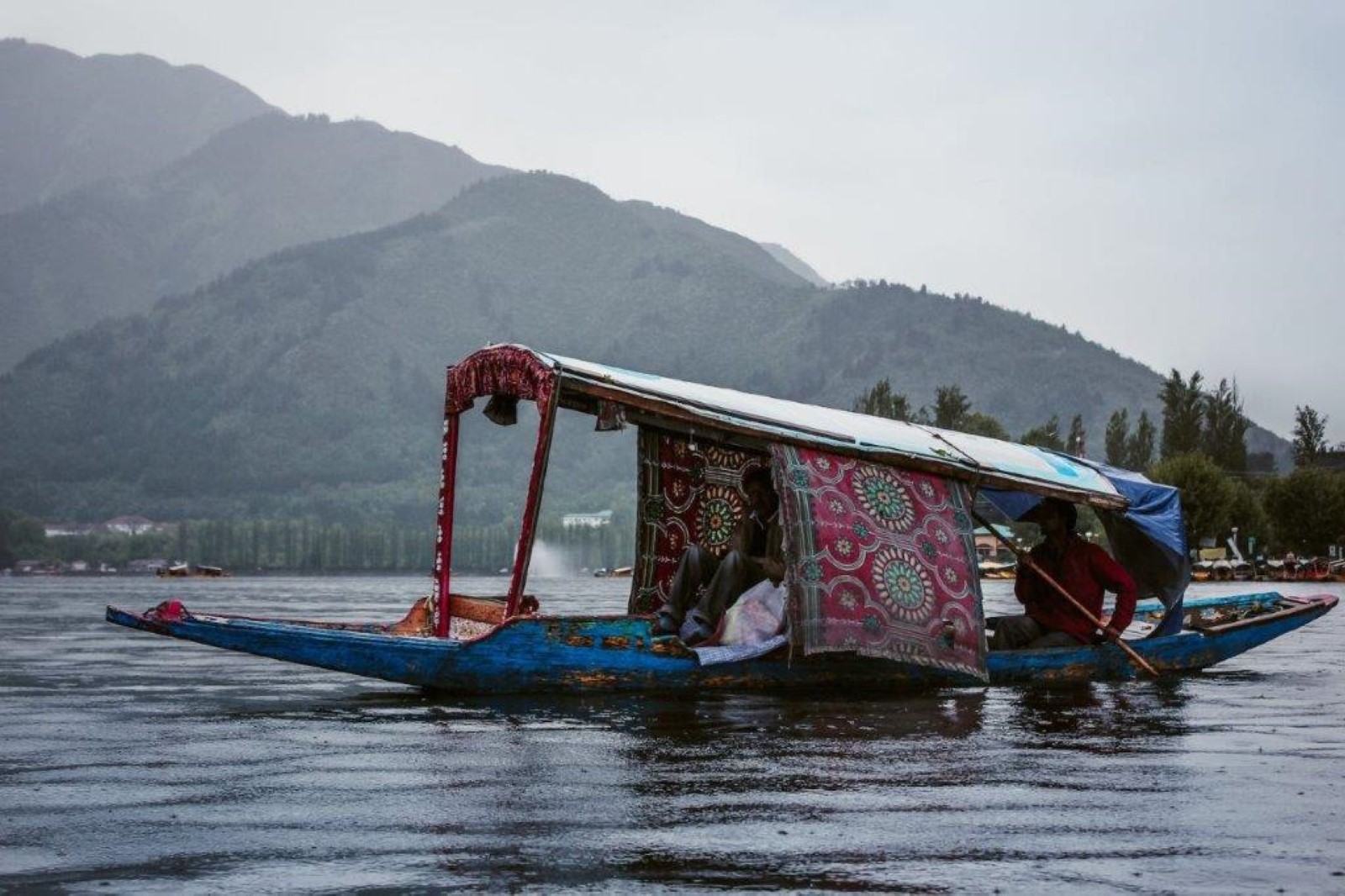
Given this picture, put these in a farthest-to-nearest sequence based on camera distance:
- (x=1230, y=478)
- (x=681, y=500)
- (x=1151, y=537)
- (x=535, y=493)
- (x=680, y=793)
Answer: (x=1230, y=478)
(x=681, y=500)
(x=1151, y=537)
(x=535, y=493)
(x=680, y=793)

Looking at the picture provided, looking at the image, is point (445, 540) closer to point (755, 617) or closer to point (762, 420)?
point (755, 617)

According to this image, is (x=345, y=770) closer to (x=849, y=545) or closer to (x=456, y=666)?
(x=456, y=666)

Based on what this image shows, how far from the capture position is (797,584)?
14.3m

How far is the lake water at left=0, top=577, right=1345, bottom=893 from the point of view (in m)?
6.73

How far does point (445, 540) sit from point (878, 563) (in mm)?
3970

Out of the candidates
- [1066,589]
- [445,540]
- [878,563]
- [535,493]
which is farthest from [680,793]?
[1066,589]

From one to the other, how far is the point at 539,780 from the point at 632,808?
127 centimetres

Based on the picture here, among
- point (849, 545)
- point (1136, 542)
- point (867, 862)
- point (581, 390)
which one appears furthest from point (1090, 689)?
point (867, 862)

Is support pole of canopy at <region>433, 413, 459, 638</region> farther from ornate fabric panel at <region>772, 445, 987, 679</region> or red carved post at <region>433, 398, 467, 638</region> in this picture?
ornate fabric panel at <region>772, 445, 987, 679</region>

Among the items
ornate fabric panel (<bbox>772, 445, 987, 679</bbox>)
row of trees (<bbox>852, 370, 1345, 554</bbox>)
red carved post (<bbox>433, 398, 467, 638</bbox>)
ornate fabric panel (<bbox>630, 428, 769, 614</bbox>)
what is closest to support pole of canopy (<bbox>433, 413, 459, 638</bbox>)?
red carved post (<bbox>433, 398, 467, 638</bbox>)

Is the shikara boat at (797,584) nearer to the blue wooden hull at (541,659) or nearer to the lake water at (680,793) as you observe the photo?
the blue wooden hull at (541,659)

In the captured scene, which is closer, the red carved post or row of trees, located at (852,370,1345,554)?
the red carved post

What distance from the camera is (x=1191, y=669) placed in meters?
18.2

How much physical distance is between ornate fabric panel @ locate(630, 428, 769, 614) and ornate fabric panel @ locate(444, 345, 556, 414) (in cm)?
289
